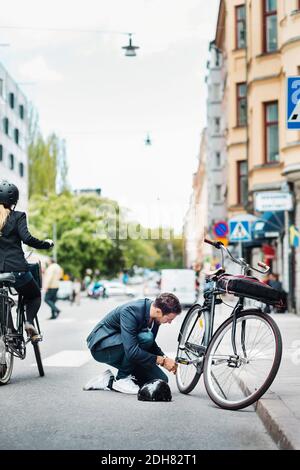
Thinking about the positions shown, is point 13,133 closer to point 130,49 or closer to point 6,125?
point 6,125

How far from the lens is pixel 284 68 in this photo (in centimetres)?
2794

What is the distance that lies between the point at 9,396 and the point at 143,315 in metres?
1.42

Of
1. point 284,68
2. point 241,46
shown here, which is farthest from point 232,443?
point 241,46

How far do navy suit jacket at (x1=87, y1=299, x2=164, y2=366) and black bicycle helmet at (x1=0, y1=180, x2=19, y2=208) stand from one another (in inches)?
64.2

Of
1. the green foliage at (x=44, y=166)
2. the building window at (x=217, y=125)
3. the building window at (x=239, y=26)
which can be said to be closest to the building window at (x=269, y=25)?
the building window at (x=239, y=26)

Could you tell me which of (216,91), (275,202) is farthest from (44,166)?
(275,202)

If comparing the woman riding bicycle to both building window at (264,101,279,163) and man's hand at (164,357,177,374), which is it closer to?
man's hand at (164,357,177,374)

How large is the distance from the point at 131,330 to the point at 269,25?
2507 cm

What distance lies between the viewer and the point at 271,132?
105 ft

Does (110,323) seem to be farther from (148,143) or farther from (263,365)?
(148,143)

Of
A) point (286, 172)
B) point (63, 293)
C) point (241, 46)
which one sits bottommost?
point (63, 293)

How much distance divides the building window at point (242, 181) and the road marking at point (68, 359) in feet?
→ 98.3

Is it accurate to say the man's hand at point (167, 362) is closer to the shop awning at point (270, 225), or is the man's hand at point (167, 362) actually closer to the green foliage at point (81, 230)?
the shop awning at point (270, 225)
